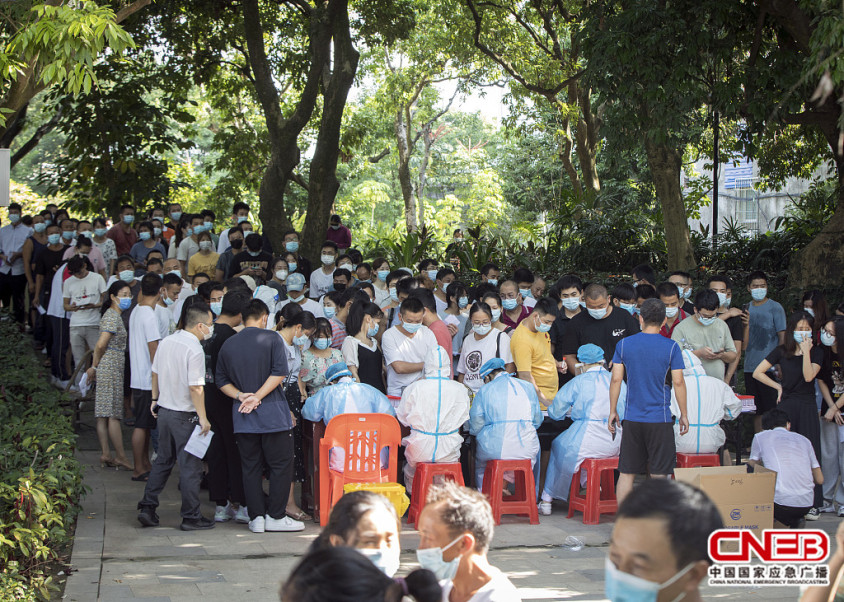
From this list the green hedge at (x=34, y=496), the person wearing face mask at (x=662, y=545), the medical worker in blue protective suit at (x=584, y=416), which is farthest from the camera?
the medical worker in blue protective suit at (x=584, y=416)

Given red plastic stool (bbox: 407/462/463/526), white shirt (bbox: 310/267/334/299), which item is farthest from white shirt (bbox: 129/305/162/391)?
white shirt (bbox: 310/267/334/299)

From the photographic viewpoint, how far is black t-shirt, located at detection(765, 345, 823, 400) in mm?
8250

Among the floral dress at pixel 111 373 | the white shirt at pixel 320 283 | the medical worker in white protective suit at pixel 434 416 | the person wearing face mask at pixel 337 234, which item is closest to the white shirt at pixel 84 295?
the floral dress at pixel 111 373

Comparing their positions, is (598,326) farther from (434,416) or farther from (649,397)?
(434,416)

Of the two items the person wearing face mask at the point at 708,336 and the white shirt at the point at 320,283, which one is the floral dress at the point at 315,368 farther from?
the white shirt at the point at 320,283

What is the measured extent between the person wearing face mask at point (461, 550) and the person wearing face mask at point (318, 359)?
4.62m

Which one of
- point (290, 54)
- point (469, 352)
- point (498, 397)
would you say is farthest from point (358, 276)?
point (290, 54)

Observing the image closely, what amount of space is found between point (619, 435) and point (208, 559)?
3543mm

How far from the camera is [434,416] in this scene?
→ 7.45 metres

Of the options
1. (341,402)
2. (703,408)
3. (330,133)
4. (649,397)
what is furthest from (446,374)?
(330,133)

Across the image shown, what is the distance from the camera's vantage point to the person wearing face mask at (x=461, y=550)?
324cm

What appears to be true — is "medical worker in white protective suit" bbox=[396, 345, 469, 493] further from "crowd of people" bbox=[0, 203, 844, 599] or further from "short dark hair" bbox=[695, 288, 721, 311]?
"short dark hair" bbox=[695, 288, 721, 311]

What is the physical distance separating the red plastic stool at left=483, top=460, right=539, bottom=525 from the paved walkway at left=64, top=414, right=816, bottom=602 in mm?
124

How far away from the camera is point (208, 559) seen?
6.75 metres
